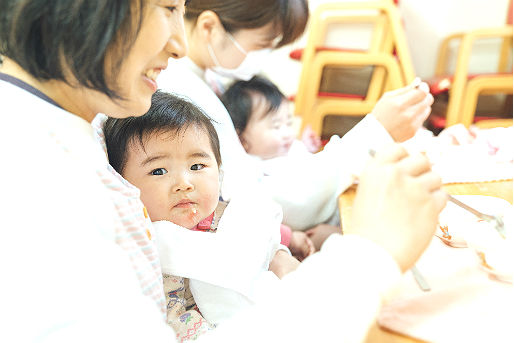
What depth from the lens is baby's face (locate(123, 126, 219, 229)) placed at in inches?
35.9

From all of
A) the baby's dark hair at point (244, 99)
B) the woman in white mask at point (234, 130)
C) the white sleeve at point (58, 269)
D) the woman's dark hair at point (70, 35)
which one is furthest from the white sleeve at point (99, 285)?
the baby's dark hair at point (244, 99)

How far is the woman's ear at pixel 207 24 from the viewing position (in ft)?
4.58

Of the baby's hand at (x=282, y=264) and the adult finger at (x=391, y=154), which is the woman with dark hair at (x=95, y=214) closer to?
the adult finger at (x=391, y=154)

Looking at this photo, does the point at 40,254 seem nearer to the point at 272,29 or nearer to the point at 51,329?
the point at 51,329

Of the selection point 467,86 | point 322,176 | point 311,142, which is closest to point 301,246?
point 322,176

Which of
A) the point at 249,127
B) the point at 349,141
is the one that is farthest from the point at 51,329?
the point at 249,127

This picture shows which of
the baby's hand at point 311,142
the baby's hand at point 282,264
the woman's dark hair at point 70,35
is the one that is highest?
the woman's dark hair at point 70,35

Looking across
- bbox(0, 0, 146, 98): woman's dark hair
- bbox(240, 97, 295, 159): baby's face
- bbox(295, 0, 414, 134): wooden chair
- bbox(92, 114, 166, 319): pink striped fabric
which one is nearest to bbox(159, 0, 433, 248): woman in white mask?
bbox(240, 97, 295, 159): baby's face

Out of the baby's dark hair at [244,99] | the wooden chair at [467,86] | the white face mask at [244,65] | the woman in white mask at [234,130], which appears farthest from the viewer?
the wooden chair at [467,86]

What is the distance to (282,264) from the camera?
3.06ft

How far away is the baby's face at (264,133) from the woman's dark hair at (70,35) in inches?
51.8

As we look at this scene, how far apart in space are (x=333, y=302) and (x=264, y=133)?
1405 millimetres

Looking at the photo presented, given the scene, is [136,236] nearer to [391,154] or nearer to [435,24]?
[391,154]

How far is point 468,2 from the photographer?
10.0 feet
